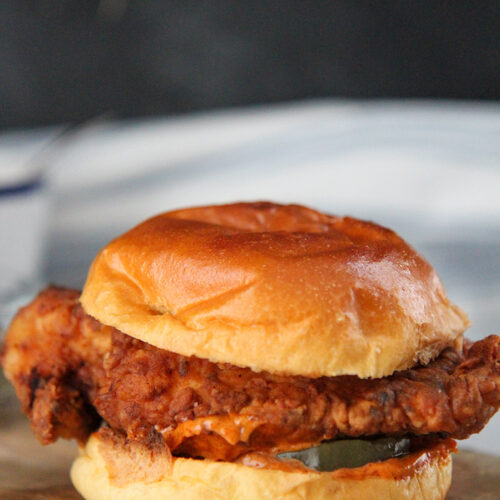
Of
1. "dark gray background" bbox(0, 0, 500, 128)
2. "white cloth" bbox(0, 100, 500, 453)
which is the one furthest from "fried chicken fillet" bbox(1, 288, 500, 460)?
"dark gray background" bbox(0, 0, 500, 128)

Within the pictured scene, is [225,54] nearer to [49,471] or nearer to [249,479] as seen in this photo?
[49,471]

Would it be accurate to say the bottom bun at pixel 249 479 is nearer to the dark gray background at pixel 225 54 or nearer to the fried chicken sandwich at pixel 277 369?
the fried chicken sandwich at pixel 277 369

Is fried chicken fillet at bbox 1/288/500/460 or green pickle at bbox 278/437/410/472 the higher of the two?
fried chicken fillet at bbox 1/288/500/460

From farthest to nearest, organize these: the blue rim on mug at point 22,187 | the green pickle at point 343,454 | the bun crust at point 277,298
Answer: the blue rim on mug at point 22,187, the green pickle at point 343,454, the bun crust at point 277,298

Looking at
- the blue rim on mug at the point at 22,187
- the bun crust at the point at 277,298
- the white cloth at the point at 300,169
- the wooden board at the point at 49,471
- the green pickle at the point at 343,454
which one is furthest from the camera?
the white cloth at the point at 300,169

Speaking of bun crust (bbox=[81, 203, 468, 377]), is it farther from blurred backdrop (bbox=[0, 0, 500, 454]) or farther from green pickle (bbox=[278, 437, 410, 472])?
blurred backdrop (bbox=[0, 0, 500, 454])

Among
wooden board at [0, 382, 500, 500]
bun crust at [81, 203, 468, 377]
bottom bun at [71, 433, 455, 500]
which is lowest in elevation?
wooden board at [0, 382, 500, 500]

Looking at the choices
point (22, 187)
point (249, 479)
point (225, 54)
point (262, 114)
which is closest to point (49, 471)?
point (249, 479)

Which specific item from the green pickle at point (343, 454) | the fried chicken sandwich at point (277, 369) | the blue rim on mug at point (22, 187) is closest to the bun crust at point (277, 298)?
the fried chicken sandwich at point (277, 369)

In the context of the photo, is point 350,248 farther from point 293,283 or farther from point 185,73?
point 185,73
